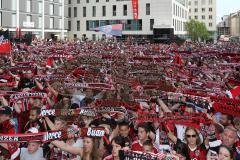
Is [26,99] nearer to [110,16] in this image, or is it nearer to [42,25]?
[42,25]

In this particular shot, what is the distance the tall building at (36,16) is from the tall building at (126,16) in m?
3.71

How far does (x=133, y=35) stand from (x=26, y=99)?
69.8m

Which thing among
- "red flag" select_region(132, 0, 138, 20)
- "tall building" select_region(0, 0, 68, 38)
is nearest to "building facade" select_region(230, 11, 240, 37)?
"red flag" select_region(132, 0, 138, 20)

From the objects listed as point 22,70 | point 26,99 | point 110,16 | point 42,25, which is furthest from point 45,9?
point 26,99

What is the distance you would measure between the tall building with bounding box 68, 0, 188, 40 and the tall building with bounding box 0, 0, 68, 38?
12.2 feet

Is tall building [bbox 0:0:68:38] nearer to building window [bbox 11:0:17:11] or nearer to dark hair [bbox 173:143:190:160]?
building window [bbox 11:0:17:11]

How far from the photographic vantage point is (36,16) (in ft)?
244

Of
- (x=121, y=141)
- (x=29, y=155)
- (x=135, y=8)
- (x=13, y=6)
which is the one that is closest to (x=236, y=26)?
(x=135, y=8)

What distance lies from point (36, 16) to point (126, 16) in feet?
53.9

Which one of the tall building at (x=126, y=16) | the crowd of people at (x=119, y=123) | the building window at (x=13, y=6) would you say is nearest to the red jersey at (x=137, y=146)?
the crowd of people at (x=119, y=123)

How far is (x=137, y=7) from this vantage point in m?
77.6

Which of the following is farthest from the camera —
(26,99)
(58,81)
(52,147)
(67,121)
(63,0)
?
(63,0)

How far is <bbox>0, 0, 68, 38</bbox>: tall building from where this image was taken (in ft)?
222

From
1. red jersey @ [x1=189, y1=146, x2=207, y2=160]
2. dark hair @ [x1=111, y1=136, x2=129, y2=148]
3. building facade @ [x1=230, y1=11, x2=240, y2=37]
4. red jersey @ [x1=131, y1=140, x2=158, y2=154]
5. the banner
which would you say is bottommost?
red jersey @ [x1=189, y1=146, x2=207, y2=160]
